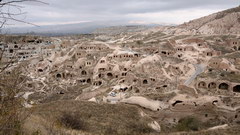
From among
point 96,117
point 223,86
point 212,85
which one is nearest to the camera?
point 96,117

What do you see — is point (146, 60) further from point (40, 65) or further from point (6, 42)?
point (6, 42)

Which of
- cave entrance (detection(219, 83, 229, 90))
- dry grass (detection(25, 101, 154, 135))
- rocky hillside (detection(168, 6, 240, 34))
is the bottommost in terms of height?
cave entrance (detection(219, 83, 229, 90))

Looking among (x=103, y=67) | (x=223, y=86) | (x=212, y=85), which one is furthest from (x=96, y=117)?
(x=103, y=67)

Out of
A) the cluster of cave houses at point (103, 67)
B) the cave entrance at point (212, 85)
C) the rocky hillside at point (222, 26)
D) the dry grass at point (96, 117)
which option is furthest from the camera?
the rocky hillside at point (222, 26)

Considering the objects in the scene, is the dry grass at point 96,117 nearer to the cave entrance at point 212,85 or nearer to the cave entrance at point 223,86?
the cave entrance at point 212,85

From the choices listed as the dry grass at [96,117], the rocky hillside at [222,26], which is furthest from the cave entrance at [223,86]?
the rocky hillside at [222,26]

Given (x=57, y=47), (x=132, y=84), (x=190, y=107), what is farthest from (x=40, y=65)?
(x=190, y=107)

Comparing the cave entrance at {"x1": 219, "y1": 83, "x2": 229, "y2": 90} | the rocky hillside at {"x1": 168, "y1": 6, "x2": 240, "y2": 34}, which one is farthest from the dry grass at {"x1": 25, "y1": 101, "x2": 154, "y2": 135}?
the rocky hillside at {"x1": 168, "y1": 6, "x2": 240, "y2": 34}

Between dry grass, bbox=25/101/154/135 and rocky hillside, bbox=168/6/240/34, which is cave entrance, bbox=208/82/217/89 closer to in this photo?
dry grass, bbox=25/101/154/135

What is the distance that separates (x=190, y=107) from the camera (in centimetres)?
3181

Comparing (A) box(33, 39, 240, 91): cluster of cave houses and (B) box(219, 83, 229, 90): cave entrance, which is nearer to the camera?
(B) box(219, 83, 229, 90): cave entrance

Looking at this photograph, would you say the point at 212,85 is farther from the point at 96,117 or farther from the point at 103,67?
the point at 96,117

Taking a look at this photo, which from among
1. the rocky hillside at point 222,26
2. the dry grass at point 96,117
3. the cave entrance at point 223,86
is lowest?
the cave entrance at point 223,86

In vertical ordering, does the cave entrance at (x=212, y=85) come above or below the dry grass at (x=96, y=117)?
below
